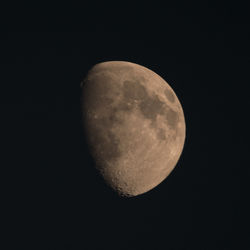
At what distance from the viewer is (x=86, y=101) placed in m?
5.05

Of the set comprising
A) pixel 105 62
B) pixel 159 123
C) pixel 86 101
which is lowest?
pixel 159 123

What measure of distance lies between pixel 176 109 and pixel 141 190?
5.84 ft

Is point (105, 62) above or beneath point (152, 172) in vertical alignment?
above

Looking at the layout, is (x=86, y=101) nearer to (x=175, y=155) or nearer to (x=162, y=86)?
(x=162, y=86)

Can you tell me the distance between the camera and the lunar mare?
4.94 meters

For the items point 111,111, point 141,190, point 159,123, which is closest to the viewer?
point 111,111

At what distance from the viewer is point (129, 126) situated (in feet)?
→ 16.3

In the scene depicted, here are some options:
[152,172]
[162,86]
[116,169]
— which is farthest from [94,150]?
[162,86]

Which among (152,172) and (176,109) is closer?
(152,172)

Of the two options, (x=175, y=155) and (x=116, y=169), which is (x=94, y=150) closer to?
(x=116, y=169)

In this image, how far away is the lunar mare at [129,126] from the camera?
4.94 meters

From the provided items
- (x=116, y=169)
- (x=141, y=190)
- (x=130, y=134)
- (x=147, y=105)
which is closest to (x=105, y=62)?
(x=147, y=105)

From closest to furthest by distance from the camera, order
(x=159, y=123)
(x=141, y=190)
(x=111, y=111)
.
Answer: (x=111, y=111)
(x=159, y=123)
(x=141, y=190)

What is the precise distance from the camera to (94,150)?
5.02 meters
